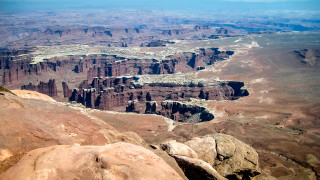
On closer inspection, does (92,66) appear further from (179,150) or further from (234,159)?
(179,150)

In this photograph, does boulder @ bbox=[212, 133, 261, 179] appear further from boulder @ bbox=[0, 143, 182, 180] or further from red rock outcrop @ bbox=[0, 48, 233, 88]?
red rock outcrop @ bbox=[0, 48, 233, 88]

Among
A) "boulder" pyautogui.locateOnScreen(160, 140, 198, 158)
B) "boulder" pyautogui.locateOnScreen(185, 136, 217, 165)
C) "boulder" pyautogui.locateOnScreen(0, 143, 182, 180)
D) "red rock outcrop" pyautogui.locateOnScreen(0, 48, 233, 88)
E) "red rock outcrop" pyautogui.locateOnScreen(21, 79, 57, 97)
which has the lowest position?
"red rock outcrop" pyautogui.locateOnScreen(21, 79, 57, 97)

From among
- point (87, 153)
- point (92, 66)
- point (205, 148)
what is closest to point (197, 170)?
point (205, 148)

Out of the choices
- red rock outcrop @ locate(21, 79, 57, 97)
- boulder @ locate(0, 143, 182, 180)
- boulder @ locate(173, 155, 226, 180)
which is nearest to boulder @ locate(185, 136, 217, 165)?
boulder @ locate(173, 155, 226, 180)

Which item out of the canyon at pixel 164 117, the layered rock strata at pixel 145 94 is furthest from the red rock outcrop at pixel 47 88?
the layered rock strata at pixel 145 94

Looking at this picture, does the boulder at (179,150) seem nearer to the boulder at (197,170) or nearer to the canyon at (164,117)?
the canyon at (164,117)

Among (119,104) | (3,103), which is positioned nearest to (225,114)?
(119,104)

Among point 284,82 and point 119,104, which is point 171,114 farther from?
point 284,82

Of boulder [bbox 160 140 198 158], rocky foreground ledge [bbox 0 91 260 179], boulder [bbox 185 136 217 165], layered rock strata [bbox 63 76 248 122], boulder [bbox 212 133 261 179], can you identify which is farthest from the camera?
layered rock strata [bbox 63 76 248 122]
